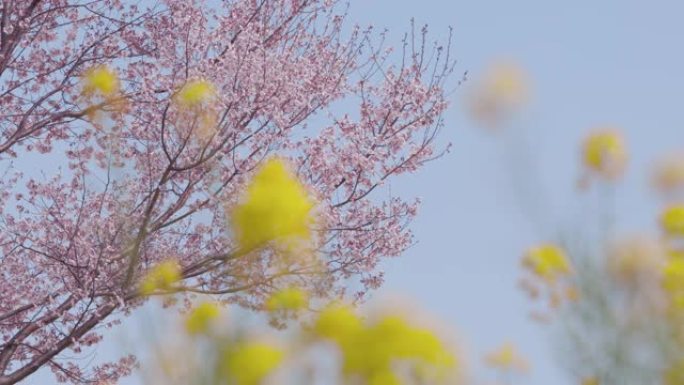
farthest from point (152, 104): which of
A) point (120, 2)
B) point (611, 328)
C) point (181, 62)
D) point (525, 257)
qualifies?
point (611, 328)

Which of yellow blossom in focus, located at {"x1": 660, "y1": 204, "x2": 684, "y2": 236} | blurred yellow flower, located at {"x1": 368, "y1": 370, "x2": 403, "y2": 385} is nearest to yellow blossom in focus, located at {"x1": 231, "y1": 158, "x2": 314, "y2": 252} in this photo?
blurred yellow flower, located at {"x1": 368, "y1": 370, "x2": 403, "y2": 385}

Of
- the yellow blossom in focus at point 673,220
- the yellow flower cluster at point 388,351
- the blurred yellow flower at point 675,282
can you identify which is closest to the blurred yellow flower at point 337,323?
the yellow flower cluster at point 388,351

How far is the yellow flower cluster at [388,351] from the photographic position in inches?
65.1

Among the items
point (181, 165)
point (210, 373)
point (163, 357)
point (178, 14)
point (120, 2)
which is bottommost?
point (210, 373)

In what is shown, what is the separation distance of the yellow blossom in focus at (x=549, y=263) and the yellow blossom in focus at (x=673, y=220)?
38 cm

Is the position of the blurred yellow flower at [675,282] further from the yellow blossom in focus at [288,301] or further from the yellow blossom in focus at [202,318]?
the yellow blossom in focus at [202,318]

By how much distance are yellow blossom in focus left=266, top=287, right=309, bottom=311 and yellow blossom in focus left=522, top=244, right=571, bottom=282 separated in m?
1.04

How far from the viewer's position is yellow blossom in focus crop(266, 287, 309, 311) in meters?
2.01

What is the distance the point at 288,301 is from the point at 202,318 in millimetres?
187

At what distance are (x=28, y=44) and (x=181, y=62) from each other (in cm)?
187

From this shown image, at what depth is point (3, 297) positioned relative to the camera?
9.20 m

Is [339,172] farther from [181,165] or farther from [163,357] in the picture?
[163,357]

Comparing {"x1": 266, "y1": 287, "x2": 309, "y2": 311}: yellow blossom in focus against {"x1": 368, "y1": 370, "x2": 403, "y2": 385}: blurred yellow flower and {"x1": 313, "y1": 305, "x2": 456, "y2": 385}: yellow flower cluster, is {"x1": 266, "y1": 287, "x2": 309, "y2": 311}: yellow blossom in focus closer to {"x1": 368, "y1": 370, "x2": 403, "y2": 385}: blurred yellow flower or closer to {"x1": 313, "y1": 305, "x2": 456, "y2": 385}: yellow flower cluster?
{"x1": 313, "y1": 305, "x2": 456, "y2": 385}: yellow flower cluster

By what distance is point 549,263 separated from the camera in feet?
9.36
